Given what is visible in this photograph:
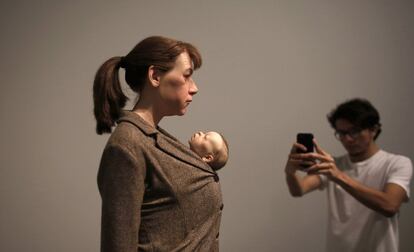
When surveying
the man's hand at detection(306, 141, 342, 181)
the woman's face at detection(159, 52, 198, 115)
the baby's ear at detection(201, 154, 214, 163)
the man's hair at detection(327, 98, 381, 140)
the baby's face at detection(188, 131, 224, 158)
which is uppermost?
the woman's face at detection(159, 52, 198, 115)

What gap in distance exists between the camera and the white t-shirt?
1675 millimetres

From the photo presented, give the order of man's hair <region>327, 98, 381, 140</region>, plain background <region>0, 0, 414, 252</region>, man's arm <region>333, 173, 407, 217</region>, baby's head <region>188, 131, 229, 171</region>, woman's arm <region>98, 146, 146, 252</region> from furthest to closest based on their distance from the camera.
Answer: plain background <region>0, 0, 414, 252</region>, man's hair <region>327, 98, 381, 140</region>, man's arm <region>333, 173, 407, 217</region>, baby's head <region>188, 131, 229, 171</region>, woman's arm <region>98, 146, 146, 252</region>

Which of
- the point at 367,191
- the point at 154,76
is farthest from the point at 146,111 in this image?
the point at 367,191

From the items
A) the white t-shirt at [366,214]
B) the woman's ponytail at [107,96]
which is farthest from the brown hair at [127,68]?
the white t-shirt at [366,214]

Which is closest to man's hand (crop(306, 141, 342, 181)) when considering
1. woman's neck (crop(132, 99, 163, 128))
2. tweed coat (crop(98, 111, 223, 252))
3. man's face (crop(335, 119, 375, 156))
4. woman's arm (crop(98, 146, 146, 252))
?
man's face (crop(335, 119, 375, 156))

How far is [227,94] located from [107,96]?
1.11 meters

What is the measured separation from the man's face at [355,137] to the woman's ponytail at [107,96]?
1.05 m

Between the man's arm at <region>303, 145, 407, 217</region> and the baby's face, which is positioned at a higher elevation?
the baby's face

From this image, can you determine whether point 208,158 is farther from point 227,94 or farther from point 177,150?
point 227,94

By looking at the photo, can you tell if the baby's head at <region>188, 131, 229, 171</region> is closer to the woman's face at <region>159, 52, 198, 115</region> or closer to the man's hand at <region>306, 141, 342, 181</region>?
the woman's face at <region>159, 52, 198, 115</region>

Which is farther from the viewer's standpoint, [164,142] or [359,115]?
[359,115]

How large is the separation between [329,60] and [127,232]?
163 centimetres

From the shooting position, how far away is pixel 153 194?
39.4 inches

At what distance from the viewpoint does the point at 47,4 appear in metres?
1.92
